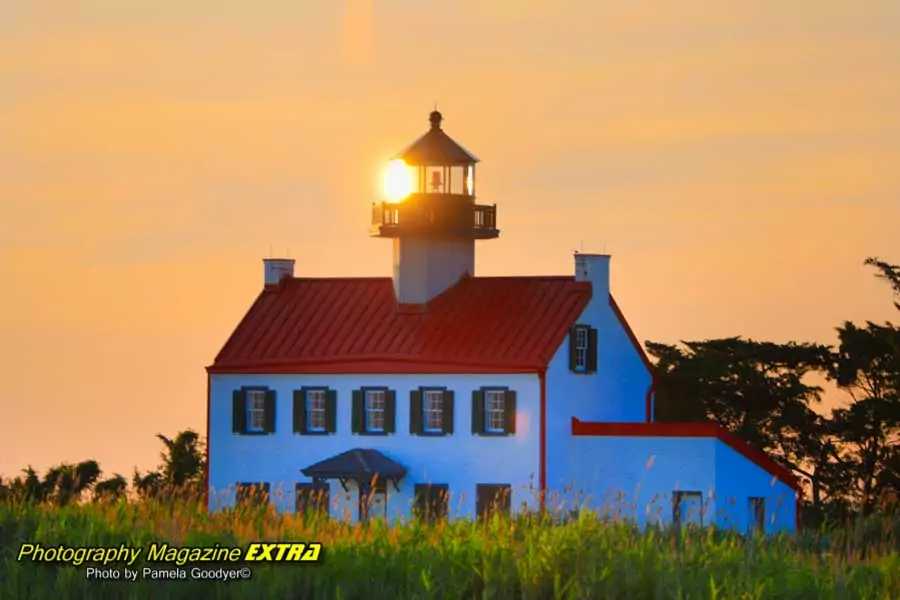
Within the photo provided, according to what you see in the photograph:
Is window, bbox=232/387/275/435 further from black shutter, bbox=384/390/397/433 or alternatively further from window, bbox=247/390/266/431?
black shutter, bbox=384/390/397/433

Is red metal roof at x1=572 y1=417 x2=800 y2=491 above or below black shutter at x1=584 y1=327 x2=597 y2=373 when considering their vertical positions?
below

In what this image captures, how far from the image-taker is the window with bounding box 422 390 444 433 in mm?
45094

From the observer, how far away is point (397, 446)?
149 ft

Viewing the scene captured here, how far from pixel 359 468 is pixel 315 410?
2.29m

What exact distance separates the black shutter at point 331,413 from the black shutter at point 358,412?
1.46ft

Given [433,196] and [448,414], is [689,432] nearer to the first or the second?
[448,414]

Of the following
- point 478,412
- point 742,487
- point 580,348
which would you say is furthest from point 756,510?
point 478,412

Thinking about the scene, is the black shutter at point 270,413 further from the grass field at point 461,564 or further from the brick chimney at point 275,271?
the grass field at point 461,564

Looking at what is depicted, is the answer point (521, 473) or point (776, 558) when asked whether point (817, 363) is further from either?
point (776, 558)

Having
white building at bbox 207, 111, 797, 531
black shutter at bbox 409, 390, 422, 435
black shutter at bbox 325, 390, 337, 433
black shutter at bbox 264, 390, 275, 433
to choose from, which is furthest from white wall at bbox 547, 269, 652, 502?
black shutter at bbox 264, 390, 275, 433

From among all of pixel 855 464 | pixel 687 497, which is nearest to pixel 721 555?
pixel 687 497

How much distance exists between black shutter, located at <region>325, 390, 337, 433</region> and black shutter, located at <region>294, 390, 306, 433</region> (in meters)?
0.54

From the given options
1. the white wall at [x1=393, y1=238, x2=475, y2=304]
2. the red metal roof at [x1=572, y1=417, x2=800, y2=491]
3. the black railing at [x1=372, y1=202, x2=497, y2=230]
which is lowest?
the red metal roof at [x1=572, y1=417, x2=800, y2=491]

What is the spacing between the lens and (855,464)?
52.4 meters
